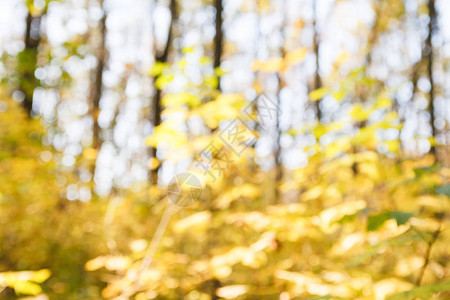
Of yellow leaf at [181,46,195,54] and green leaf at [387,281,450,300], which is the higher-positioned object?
yellow leaf at [181,46,195,54]

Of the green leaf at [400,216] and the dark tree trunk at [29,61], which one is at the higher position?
the dark tree trunk at [29,61]

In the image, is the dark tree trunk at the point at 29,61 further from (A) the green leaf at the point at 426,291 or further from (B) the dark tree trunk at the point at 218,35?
(A) the green leaf at the point at 426,291

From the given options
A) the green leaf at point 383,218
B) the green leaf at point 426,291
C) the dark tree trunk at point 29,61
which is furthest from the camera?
the dark tree trunk at point 29,61

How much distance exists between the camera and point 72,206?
173 inches

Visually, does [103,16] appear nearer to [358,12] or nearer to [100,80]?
[100,80]

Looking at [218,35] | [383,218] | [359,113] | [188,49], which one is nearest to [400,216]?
[383,218]

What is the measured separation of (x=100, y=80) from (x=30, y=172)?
4.77 meters

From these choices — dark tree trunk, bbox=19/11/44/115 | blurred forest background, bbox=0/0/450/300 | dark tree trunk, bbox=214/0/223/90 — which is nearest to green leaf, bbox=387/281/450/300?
blurred forest background, bbox=0/0/450/300

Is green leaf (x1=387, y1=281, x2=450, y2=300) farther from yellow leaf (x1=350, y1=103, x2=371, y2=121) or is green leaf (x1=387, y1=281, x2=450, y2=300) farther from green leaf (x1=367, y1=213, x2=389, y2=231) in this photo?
yellow leaf (x1=350, y1=103, x2=371, y2=121)

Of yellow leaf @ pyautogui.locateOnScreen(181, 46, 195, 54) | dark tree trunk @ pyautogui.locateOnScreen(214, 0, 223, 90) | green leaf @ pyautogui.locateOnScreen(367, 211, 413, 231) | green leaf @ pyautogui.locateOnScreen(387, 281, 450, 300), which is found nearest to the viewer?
green leaf @ pyautogui.locateOnScreen(387, 281, 450, 300)

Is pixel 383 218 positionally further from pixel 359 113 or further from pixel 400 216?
pixel 359 113

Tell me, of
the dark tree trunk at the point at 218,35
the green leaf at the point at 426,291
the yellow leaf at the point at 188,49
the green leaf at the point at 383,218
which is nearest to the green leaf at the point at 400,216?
the green leaf at the point at 383,218

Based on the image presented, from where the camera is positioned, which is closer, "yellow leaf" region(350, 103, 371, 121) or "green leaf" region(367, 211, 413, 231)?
"green leaf" region(367, 211, 413, 231)

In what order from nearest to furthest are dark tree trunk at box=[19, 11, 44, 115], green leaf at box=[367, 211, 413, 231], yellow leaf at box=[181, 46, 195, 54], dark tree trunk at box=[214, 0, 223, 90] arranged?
green leaf at box=[367, 211, 413, 231]
yellow leaf at box=[181, 46, 195, 54]
dark tree trunk at box=[214, 0, 223, 90]
dark tree trunk at box=[19, 11, 44, 115]
